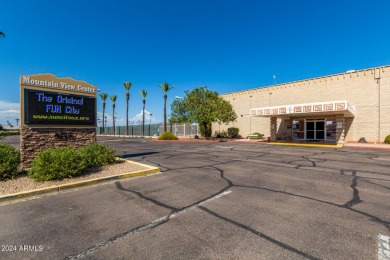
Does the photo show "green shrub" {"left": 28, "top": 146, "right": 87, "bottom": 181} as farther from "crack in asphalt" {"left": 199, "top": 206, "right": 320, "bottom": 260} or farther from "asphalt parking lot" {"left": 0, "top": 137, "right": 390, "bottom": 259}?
"crack in asphalt" {"left": 199, "top": 206, "right": 320, "bottom": 260}

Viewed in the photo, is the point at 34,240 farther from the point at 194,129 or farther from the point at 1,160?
the point at 194,129

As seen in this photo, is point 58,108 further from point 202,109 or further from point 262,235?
point 202,109

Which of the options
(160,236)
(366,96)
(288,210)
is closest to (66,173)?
(160,236)

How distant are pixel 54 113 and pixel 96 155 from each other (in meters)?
2.56

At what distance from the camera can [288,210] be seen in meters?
4.41

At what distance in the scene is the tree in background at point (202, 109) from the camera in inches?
1108

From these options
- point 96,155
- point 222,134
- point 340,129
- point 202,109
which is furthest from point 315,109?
point 96,155

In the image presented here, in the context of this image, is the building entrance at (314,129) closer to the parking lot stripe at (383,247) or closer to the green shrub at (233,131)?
the green shrub at (233,131)

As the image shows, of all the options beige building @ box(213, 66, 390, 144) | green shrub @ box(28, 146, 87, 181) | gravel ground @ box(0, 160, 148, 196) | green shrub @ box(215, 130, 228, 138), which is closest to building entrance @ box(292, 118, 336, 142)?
beige building @ box(213, 66, 390, 144)

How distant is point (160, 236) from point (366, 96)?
26.9 metres

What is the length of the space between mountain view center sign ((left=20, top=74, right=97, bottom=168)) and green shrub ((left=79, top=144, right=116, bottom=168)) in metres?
1.16

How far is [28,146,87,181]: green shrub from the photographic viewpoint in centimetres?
657

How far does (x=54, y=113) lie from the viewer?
8.88 m

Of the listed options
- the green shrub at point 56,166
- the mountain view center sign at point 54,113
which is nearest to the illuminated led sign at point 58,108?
the mountain view center sign at point 54,113
